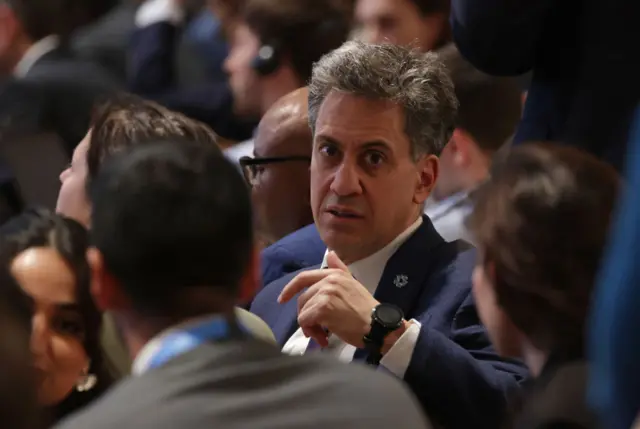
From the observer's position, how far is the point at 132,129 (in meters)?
2.56

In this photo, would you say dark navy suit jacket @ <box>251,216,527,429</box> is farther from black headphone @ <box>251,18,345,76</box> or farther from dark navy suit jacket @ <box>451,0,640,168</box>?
black headphone @ <box>251,18,345,76</box>

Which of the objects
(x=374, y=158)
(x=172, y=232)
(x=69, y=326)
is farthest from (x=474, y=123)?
(x=172, y=232)

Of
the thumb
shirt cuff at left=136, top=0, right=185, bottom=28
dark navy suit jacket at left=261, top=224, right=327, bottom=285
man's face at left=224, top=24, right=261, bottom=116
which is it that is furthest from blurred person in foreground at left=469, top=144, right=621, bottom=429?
shirt cuff at left=136, top=0, right=185, bottom=28

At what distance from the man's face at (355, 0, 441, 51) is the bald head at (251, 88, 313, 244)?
74cm

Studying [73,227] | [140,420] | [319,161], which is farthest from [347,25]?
[140,420]

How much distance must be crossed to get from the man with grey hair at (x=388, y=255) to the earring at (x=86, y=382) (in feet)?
1.13

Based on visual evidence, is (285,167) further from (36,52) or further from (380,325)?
(36,52)

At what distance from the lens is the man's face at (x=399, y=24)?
382 centimetres

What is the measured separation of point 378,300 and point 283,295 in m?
0.19

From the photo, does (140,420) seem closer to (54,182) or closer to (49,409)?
(49,409)

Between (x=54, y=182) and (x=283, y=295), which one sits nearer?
(x=283, y=295)

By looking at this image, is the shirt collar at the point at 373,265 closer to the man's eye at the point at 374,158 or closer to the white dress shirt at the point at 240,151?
the man's eye at the point at 374,158

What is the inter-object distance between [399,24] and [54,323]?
6.02 ft

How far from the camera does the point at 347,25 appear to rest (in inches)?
157
